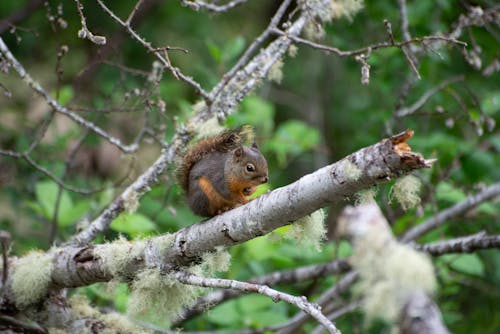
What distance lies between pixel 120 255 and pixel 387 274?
1609mm

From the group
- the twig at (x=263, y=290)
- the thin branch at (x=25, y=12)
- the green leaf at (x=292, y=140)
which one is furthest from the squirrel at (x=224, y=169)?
the thin branch at (x=25, y=12)

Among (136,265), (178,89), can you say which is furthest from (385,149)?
(178,89)

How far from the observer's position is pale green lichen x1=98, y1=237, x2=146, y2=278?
2766 millimetres

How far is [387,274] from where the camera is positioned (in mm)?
1427

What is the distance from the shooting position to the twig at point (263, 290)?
1.94m

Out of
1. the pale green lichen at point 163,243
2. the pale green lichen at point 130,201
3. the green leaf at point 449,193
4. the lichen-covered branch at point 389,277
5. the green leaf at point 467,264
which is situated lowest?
the lichen-covered branch at point 389,277

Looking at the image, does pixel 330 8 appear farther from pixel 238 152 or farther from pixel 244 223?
pixel 244 223

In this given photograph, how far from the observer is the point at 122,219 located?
11.8 feet

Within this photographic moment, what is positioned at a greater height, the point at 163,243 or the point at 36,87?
the point at 36,87

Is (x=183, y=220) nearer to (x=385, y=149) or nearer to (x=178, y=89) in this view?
(x=178, y=89)

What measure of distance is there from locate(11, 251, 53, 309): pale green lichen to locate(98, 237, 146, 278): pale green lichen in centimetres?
35

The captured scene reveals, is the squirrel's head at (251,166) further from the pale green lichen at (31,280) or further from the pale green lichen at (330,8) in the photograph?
the pale green lichen at (31,280)

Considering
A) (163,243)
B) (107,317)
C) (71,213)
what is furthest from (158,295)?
(71,213)

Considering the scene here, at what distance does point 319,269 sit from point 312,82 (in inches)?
130
